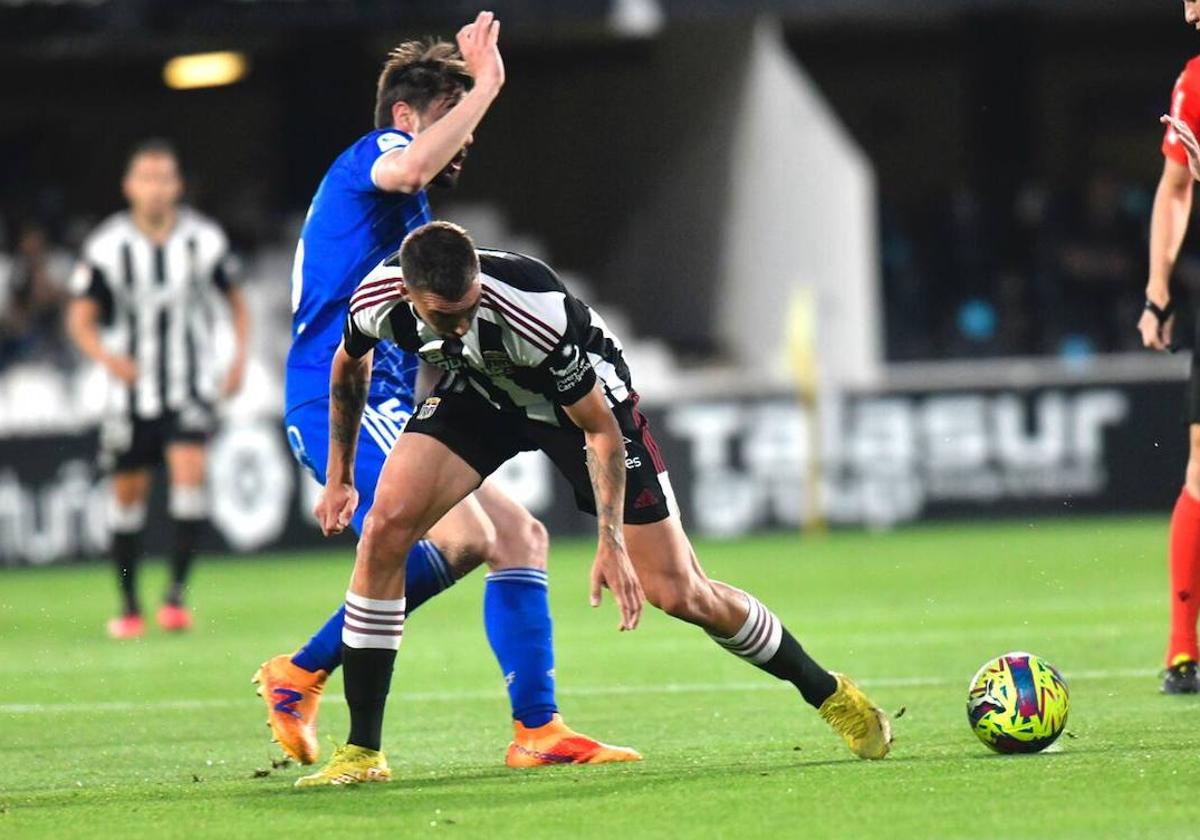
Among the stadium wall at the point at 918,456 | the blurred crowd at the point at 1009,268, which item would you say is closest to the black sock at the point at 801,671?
the stadium wall at the point at 918,456

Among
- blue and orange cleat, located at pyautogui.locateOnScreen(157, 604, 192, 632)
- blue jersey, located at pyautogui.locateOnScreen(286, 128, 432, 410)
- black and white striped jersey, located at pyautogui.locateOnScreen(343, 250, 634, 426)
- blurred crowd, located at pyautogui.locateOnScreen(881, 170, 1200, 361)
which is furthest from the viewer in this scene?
blurred crowd, located at pyautogui.locateOnScreen(881, 170, 1200, 361)

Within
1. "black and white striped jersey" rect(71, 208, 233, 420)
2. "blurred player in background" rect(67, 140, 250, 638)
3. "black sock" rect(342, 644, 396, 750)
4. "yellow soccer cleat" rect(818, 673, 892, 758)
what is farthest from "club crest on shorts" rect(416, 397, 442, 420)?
"black and white striped jersey" rect(71, 208, 233, 420)

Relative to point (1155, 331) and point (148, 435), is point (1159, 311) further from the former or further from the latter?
point (148, 435)

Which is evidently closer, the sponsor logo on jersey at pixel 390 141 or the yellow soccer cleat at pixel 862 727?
the yellow soccer cleat at pixel 862 727

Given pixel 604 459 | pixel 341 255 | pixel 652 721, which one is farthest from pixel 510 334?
pixel 652 721

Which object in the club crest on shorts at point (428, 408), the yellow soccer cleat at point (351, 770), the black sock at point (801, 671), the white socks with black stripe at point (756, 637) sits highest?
the club crest on shorts at point (428, 408)

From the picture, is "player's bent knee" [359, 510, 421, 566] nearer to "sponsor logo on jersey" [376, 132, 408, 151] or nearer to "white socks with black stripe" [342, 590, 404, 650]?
"white socks with black stripe" [342, 590, 404, 650]

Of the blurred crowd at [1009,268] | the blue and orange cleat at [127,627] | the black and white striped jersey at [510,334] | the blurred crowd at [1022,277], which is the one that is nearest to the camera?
the black and white striped jersey at [510,334]

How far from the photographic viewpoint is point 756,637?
6.36 meters

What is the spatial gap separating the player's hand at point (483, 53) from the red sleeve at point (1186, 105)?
235cm

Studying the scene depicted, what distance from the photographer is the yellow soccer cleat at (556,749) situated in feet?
21.4

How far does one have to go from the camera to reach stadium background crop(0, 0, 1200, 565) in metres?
17.5

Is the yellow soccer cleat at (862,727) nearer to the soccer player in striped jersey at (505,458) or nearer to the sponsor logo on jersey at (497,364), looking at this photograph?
the soccer player in striped jersey at (505,458)

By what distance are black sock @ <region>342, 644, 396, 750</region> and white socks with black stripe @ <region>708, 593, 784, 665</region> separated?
3.03 feet
